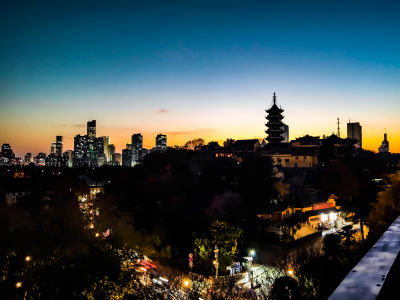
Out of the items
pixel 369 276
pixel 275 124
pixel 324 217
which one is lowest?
pixel 324 217

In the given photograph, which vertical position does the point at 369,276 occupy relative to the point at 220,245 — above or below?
above

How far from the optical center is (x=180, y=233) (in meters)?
18.7

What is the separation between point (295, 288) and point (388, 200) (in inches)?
265

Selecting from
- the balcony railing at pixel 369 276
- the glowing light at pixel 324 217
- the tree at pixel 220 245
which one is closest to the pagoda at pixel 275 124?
the glowing light at pixel 324 217

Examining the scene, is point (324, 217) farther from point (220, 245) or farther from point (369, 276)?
point (369, 276)

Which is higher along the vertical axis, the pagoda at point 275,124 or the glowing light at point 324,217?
the pagoda at point 275,124

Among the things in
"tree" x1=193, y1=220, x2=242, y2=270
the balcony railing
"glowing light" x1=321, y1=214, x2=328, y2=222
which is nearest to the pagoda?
"glowing light" x1=321, y1=214, x2=328, y2=222

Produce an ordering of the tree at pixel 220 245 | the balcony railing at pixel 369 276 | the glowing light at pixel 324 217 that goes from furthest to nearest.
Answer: the glowing light at pixel 324 217 → the tree at pixel 220 245 → the balcony railing at pixel 369 276

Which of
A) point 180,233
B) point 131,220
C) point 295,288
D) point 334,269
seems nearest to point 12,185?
point 131,220

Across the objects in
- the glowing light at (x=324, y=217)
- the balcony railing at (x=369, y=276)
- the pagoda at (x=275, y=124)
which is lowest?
the glowing light at (x=324, y=217)

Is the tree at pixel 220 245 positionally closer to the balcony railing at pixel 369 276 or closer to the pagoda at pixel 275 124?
the balcony railing at pixel 369 276

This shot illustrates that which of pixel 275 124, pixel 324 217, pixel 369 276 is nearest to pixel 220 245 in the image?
pixel 324 217

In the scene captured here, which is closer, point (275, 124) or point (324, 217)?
point (324, 217)

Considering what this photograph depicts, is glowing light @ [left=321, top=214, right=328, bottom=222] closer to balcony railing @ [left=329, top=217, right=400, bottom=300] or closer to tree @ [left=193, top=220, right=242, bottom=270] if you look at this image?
tree @ [left=193, top=220, right=242, bottom=270]
